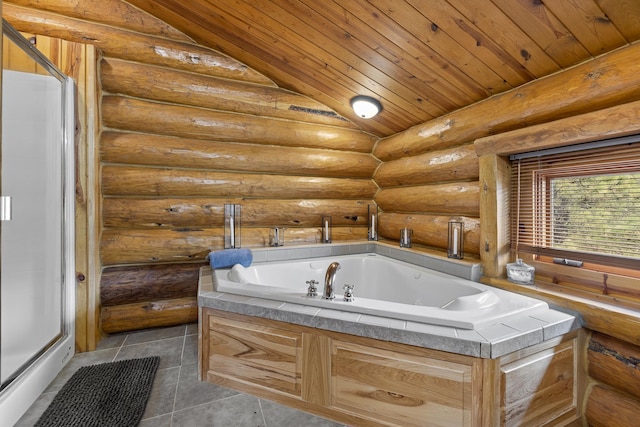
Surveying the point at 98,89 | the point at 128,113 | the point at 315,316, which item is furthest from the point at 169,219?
the point at 315,316

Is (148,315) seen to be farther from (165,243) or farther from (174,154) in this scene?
(174,154)

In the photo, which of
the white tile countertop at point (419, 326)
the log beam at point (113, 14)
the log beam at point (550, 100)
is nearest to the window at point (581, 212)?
the log beam at point (550, 100)

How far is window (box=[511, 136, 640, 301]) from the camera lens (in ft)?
4.84

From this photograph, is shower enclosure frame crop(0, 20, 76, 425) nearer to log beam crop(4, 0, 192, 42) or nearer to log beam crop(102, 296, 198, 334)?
log beam crop(102, 296, 198, 334)

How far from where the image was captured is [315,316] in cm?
149

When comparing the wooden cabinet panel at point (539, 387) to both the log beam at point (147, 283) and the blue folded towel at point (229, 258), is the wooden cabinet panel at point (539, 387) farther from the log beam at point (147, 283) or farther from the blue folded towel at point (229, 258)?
the log beam at point (147, 283)

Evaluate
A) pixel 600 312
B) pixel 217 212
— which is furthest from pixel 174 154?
pixel 600 312

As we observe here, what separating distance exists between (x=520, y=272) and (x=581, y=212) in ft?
1.53

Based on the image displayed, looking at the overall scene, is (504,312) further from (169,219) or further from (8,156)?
(8,156)

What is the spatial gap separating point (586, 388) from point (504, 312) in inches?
23.8

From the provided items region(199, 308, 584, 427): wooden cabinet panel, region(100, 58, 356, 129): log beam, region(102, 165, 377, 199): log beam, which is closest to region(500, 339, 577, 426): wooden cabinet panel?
region(199, 308, 584, 427): wooden cabinet panel

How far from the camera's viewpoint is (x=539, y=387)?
135cm

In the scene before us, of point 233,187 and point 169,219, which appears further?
point 233,187

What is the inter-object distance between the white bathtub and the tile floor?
22.2 inches
